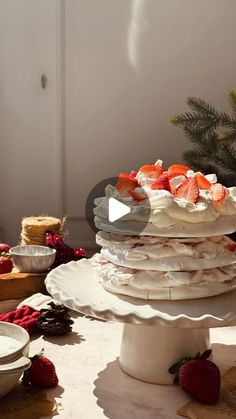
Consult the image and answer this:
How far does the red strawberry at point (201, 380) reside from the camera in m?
1.10

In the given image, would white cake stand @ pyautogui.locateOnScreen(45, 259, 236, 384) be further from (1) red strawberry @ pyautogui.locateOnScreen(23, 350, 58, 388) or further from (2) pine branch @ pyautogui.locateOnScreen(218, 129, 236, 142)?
(2) pine branch @ pyautogui.locateOnScreen(218, 129, 236, 142)

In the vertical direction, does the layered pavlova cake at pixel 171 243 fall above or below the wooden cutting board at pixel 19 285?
above

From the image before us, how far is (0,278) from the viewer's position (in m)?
1.68

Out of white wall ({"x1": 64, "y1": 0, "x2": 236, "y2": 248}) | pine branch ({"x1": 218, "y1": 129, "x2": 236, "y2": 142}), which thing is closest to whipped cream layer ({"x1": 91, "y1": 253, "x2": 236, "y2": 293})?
pine branch ({"x1": 218, "y1": 129, "x2": 236, "y2": 142})

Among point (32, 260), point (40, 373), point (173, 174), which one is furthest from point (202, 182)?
point (32, 260)

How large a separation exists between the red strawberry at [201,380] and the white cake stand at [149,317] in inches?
2.9

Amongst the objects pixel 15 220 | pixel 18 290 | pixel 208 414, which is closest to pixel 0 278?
pixel 18 290

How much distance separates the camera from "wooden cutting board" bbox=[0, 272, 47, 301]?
1690mm

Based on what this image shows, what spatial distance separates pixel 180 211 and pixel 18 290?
30.8 inches

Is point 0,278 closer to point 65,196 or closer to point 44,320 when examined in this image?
point 44,320

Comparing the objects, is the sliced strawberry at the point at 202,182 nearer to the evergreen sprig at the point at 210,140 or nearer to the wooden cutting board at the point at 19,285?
the wooden cutting board at the point at 19,285

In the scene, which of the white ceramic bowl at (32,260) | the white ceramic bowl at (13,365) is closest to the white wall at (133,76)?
the white ceramic bowl at (32,260)

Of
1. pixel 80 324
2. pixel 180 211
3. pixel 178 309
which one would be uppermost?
pixel 180 211

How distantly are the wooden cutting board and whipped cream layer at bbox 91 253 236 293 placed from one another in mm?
577
